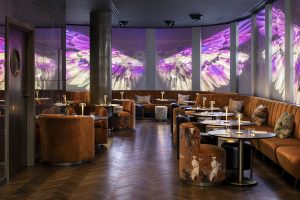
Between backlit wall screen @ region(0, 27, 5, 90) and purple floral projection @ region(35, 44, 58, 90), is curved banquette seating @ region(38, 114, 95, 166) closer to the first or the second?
purple floral projection @ region(35, 44, 58, 90)

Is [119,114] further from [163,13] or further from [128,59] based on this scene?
[128,59]

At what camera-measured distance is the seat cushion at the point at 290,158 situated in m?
5.31

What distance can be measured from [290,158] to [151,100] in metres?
10.5

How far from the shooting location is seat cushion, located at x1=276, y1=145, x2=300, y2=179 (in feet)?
17.4

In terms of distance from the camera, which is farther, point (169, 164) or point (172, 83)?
point (172, 83)

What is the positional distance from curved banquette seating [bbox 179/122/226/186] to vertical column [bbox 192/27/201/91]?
1033 cm

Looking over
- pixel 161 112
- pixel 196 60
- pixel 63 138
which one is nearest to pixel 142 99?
pixel 161 112

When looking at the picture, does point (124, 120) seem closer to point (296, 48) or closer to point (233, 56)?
point (233, 56)

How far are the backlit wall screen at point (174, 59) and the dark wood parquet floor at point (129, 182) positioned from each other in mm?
8295

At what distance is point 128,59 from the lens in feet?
53.1

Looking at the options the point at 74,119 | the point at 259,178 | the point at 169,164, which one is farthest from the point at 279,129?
the point at 74,119

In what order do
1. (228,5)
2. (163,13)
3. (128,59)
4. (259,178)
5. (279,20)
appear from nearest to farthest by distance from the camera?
(259,178) < (279,20) < (228,5) < (163,13) < (128,59)

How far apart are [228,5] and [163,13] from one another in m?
2.11

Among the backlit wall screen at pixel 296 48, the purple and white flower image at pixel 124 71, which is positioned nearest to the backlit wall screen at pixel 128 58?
the purple and white flower image at pixel 124 71
